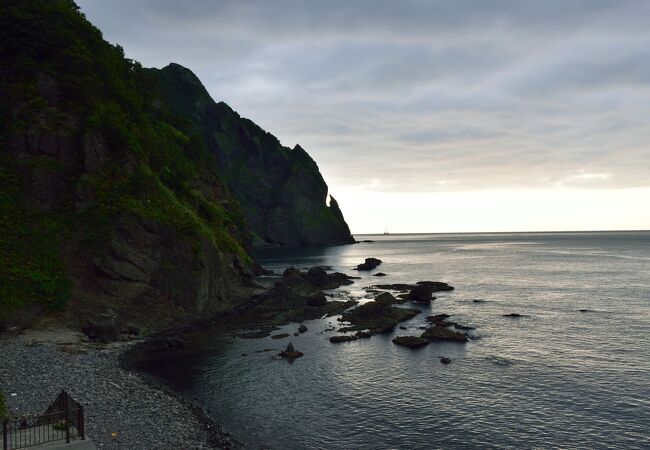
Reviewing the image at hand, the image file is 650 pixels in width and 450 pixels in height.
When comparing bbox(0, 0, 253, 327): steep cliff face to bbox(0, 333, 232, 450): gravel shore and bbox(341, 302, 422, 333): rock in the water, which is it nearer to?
bbox(0, 333, 232, 450): gravel shore

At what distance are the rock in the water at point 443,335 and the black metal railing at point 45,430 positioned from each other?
40535mm

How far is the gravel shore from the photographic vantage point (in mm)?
25531

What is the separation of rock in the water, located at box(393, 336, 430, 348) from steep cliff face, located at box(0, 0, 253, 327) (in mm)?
27002

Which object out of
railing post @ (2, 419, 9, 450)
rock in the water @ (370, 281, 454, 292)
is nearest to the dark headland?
railing post @ (2, 419, 9, 450)

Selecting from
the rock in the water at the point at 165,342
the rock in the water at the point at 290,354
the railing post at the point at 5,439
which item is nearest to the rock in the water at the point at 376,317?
the rock in the water at the point at 290,354

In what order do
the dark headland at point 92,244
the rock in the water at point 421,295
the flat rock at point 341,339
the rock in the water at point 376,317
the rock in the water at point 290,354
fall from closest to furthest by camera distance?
the dark headland at point 92,244
the rock in the water at point 290,354
the flat rock at point 341,339
the rock in the water at point 376,317
the rock in the water at point 421,295

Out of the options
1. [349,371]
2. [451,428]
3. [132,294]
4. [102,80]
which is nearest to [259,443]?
[451,428]

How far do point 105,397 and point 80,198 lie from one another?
1266 inches

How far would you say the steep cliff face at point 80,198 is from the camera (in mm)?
48562

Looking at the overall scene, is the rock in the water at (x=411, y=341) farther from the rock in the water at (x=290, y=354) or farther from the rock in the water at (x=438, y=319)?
the rock in the water at (x=290, y=354)

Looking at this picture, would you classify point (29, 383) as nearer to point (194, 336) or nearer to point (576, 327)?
point (194, 336)

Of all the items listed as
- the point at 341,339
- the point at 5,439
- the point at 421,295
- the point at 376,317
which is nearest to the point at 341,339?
the point at 341,339

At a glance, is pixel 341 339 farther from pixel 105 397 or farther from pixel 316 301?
pixel 105 397

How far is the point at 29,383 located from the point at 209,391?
1279 centimetres
